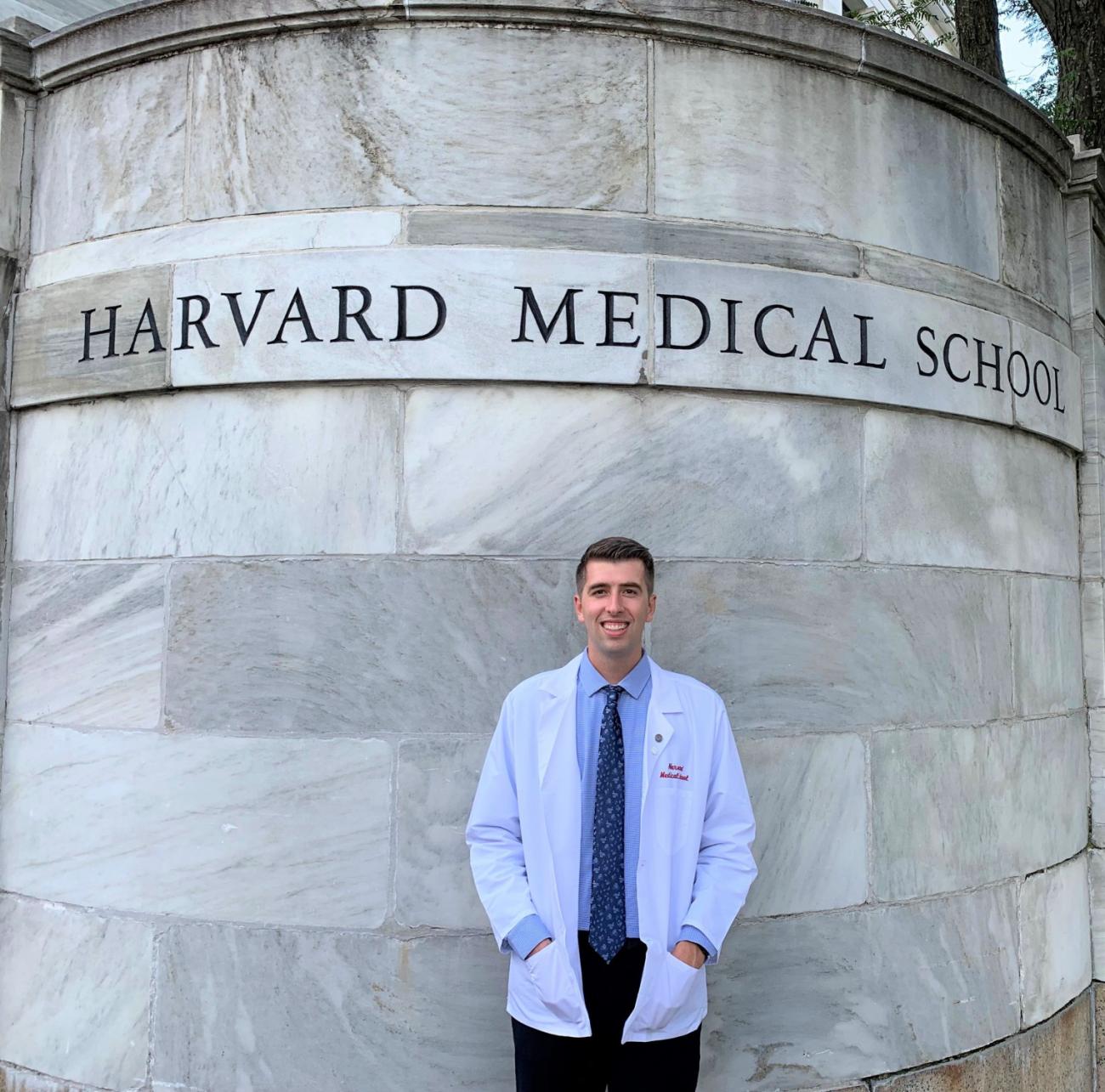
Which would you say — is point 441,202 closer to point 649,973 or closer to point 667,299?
point 667,299

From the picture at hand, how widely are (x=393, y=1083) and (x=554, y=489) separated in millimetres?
2197

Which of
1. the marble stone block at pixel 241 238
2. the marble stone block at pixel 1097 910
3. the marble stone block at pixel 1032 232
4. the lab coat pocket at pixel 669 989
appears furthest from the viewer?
the marble stone block at pixel 1097 910

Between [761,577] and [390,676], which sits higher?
[761,577]

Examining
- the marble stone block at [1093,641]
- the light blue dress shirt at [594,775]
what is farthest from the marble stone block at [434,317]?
the marble stone block at [1093,641]

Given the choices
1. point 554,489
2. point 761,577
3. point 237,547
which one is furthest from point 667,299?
point 237,547

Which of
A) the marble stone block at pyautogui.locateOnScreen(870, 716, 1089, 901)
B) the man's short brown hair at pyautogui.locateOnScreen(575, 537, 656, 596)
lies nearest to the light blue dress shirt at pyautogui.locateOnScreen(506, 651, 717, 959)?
the man's short brown hair at pyautogui.locateOnScreen(575, 537, 656, 596)

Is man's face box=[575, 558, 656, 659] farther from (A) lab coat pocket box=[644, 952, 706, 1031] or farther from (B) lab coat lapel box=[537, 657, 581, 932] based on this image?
(A) lab coat pocket box=[644, 952, 706, 1031]

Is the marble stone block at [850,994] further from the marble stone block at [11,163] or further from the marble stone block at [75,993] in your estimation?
the marble stone block at [11,163]

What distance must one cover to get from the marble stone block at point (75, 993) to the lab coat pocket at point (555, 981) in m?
1.85

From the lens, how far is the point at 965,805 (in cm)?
475

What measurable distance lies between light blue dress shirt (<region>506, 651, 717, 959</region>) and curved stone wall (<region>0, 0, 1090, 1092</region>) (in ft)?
2.76

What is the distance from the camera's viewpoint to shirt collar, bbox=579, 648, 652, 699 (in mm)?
3402

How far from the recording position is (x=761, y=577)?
14.5ft

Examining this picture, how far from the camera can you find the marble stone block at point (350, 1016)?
Answer: 409 centimetres
